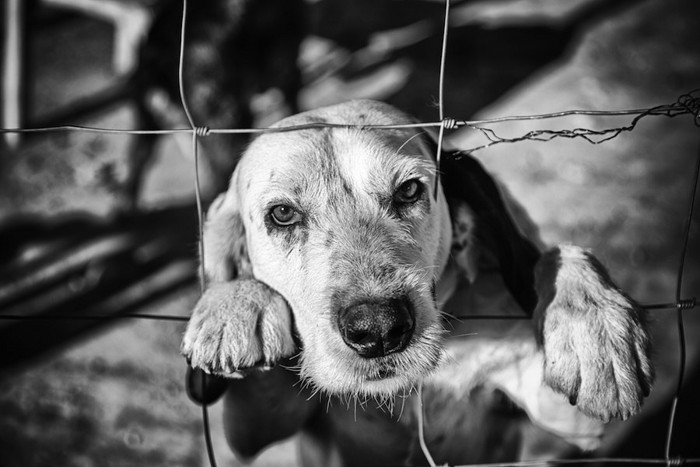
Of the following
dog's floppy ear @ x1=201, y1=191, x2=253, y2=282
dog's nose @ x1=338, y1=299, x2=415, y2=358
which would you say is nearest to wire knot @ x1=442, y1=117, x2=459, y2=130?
dog's nose @ x1=338, y1=299, x2=415, y2=358

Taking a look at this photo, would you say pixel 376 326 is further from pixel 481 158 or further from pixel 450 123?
pixel 481 158

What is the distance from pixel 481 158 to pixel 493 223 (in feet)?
11.2

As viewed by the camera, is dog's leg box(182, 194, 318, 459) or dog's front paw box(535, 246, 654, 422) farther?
dog's leg box(182, 194, 318, 459)

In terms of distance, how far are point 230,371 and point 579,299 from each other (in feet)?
3.47

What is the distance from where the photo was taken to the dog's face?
188 centimetres

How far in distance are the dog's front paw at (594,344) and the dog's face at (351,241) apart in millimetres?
352

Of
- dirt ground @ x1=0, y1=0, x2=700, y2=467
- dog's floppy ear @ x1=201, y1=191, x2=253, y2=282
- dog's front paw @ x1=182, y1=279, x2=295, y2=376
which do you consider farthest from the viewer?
dirt ground @ x1=0, y1=0, x2=700, y2=467

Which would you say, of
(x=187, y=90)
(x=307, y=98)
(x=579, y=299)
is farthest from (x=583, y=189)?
(x=579, y=299)

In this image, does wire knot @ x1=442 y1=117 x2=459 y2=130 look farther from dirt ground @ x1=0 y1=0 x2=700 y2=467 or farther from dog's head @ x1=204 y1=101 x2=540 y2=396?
dirt ground @ x1=0 y1=0 x2=700 y2=467

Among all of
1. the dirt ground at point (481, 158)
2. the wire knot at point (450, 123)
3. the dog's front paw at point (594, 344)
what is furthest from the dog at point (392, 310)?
the dirt ground at point (481, 158)

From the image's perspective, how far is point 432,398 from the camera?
253cm

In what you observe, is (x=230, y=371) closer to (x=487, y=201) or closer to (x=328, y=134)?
(x=328, y=134)

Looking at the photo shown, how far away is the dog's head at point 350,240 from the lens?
1.89 meters

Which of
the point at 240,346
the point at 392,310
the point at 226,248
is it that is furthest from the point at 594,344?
the point at 226,248
